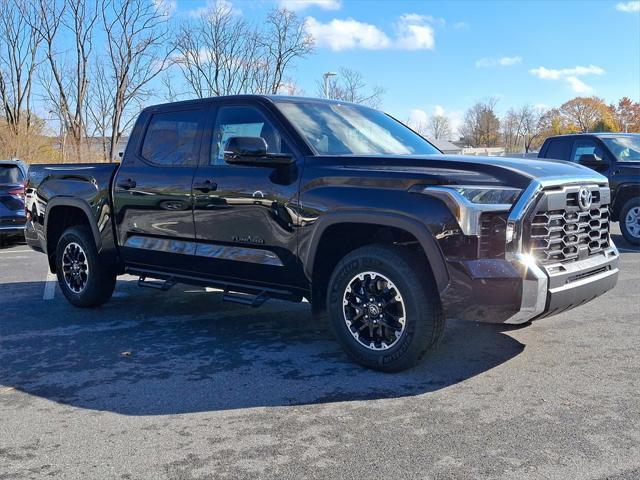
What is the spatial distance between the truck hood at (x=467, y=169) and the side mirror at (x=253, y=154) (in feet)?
1.60

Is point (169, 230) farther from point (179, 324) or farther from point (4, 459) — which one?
point (4, 459)

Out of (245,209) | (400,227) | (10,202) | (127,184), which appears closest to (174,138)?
(127,184)

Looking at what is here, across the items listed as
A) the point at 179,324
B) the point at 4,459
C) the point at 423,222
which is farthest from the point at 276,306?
the point at 4,459

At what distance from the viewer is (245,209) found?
16.4ft

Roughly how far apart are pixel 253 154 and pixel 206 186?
28.7 inches

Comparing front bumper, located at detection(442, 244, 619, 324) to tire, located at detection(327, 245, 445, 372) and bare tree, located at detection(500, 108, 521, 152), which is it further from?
bare tree, located at detection(500, 108, 521, 152)

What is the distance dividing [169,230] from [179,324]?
953 millimetres

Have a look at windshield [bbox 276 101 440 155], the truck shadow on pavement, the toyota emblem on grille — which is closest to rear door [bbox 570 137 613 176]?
windshield [bbox 276 101 440 155]

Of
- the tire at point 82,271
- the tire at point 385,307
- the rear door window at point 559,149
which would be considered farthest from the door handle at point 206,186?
the rear door window at point 559,149

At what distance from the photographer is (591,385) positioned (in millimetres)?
4137

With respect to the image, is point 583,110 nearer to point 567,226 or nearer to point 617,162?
point 617,162

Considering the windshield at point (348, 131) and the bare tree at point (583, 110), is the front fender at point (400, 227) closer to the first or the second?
the windshield at point (348, 131)

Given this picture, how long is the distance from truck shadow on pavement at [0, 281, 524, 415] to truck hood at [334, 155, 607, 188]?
134 centimetres

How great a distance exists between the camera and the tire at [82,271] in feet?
21.5
